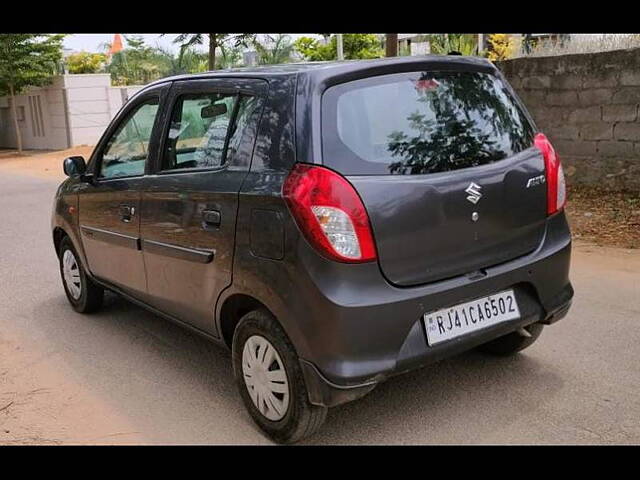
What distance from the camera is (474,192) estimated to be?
120 inches

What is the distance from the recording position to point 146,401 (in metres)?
3.74

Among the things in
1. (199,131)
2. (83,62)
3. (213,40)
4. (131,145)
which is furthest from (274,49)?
(199,131)

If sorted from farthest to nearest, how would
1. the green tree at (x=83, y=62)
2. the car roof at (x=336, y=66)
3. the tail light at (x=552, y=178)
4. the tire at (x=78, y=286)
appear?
the green tree at (x=83, y=62), the tire at (x=78, y=286), the tail light at (x=552, y=178), the car roof at (x=336, y=66)

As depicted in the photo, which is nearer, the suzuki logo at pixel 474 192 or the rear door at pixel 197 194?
the suzuki logo at pixel 474 192

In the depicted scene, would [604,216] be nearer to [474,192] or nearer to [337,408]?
[474,192]

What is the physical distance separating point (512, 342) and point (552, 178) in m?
1.05

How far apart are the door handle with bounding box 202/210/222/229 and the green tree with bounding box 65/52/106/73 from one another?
3453 cm

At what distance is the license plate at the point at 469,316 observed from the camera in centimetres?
295

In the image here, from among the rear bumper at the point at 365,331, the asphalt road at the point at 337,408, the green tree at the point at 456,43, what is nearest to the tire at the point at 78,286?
the asphalt road at the point at 337,408

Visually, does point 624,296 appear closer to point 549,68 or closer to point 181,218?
point 181,218

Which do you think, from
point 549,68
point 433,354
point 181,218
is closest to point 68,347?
point 181,218

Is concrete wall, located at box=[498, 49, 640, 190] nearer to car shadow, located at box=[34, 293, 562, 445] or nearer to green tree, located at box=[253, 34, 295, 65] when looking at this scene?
car shadow, located at box=[34, 293, 562, 445]

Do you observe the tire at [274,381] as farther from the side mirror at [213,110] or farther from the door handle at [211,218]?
the side mirror at [213,110]

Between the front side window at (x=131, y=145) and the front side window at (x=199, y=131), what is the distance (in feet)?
0.87
